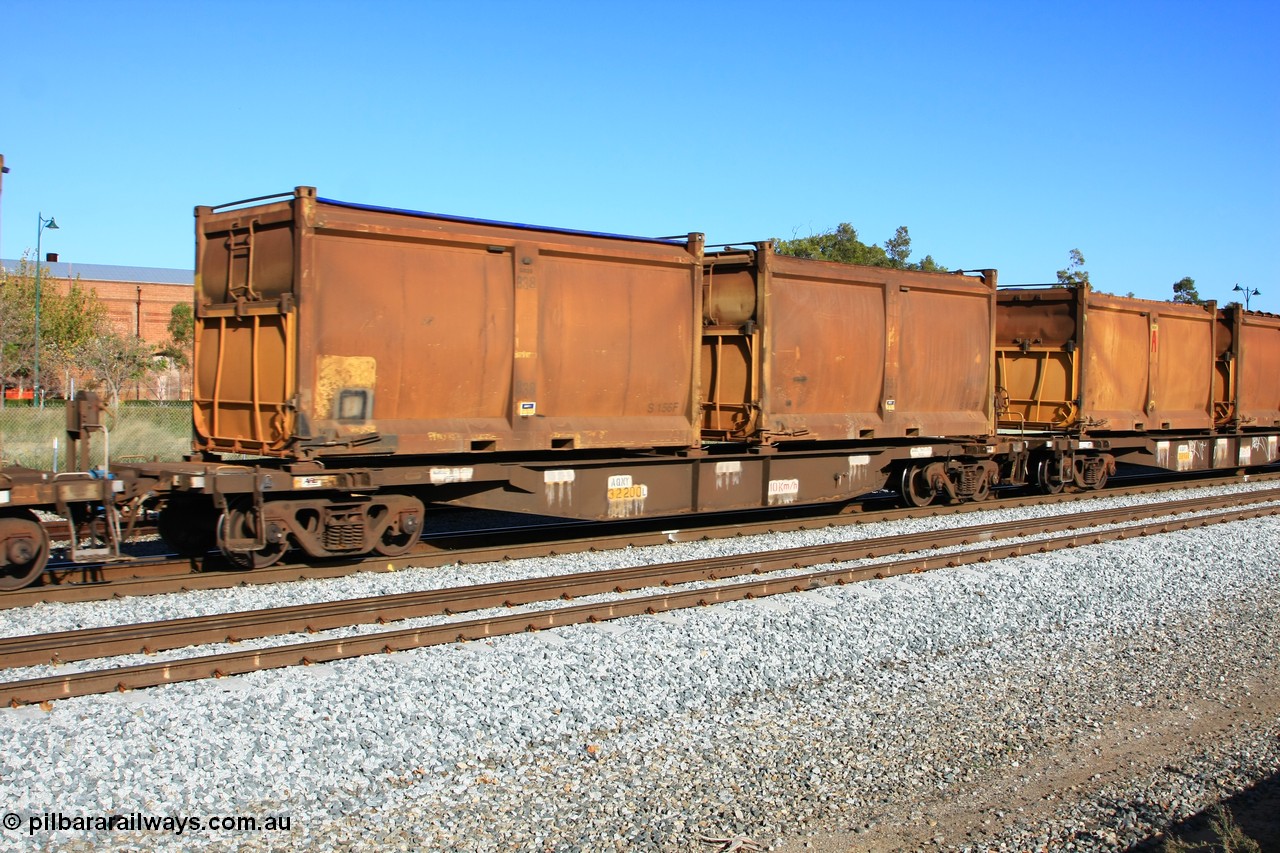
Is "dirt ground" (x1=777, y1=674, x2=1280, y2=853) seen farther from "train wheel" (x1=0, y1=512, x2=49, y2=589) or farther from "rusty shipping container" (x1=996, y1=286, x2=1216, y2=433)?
"rusty shipping container" (x1=996, y1=286, x2=1216, y2=433)

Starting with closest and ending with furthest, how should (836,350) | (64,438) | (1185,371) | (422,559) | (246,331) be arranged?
(246,331)
(422,559)
(836,350)
(1185,371)
(64,438)

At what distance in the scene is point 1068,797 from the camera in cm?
565

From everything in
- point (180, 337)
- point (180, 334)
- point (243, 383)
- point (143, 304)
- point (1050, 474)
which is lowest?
point (1050, 474)

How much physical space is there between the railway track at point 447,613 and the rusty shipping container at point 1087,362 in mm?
5648

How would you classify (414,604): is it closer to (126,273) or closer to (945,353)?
(945,353)

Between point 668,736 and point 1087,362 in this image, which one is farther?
point 1087,362

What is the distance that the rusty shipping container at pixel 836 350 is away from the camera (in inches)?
531

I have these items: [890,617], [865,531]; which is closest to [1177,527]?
[865,531]

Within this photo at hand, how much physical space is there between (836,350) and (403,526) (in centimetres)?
652

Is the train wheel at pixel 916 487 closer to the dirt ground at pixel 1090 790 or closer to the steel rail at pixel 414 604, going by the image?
the steel rail at pixel 414 604

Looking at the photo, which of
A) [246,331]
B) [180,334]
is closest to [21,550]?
[246,331]

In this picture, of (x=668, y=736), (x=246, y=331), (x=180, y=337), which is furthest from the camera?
(x=180, y=337)

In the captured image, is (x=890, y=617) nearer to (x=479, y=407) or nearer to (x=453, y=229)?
(x=479, y=407)

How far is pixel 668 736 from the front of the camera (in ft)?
20.8
